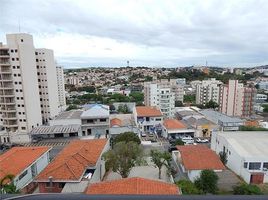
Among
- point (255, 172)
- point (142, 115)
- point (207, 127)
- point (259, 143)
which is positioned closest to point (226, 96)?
point (207, 127)

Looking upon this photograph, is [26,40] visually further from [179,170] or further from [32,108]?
[179,170]

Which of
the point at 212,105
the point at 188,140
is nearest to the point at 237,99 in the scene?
the point at 212,105

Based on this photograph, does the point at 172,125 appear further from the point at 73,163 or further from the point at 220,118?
the point at 73,163

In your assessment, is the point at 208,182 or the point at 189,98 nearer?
the point at 208,182

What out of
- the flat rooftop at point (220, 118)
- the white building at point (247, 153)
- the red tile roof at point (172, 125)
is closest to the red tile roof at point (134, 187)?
the white building at point (247, 153)

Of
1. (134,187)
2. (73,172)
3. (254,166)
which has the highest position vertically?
(134,187)

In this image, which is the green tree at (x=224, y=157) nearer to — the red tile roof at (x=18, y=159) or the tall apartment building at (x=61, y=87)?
the red tile roof at (x=18, y=159)

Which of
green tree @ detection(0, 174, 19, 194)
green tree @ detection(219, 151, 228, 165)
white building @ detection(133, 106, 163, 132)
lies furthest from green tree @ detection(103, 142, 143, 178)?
white building @ detection(133, 106, 163, 132)
